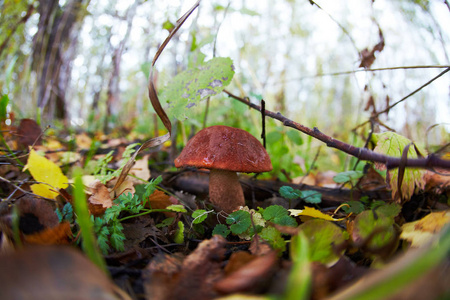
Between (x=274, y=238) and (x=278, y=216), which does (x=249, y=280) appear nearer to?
(x=274, y=238)

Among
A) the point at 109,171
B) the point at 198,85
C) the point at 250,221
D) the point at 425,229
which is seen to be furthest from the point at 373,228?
the point at 109,171

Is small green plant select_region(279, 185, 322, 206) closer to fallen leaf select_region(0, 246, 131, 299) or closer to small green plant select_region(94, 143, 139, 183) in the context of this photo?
small green plant select_region(94, 143, 139, 183)

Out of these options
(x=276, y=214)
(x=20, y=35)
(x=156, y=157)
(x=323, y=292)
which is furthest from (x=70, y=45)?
(x=323, y=292)

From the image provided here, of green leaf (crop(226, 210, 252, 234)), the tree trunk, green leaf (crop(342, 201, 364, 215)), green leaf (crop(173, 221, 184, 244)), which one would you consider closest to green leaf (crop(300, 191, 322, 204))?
green leaf (crop(342, 201, 364, 215))

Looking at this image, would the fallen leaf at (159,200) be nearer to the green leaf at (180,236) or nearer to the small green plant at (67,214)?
the green leaf at (180,236)

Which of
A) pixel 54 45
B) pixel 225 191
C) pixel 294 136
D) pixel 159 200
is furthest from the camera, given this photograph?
pixel 54 45

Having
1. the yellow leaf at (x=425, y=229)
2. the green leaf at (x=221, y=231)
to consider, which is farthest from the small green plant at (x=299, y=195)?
the yellow leaf at (x=425, y=229)

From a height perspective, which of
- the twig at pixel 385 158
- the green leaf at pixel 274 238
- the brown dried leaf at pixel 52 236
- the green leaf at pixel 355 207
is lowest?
the green leaf at pixel 355 207
